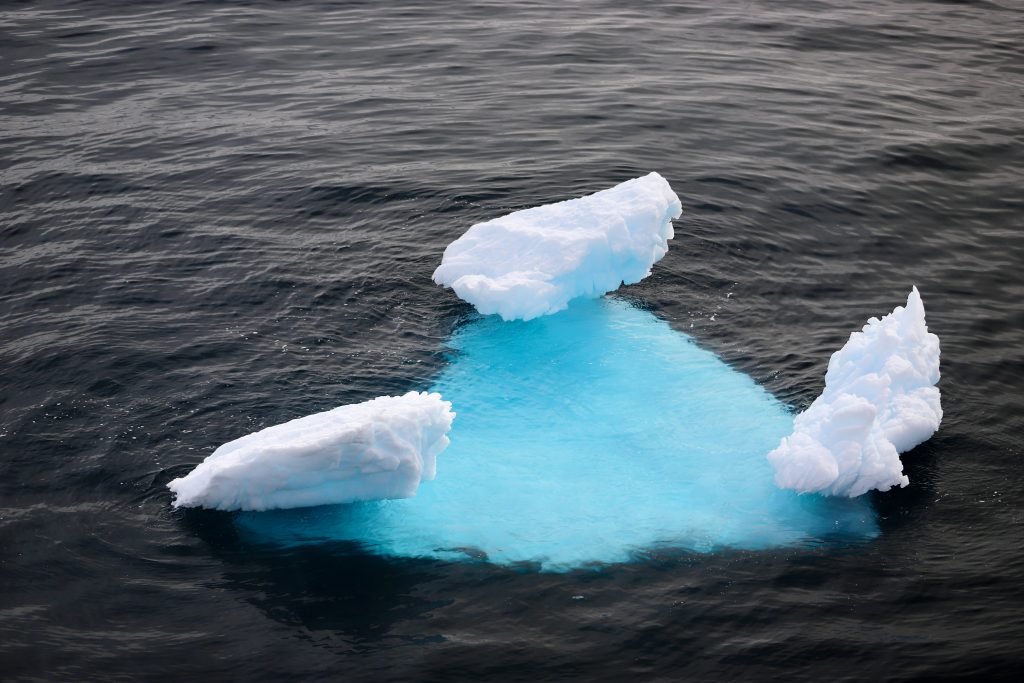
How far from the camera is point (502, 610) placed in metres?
10.7

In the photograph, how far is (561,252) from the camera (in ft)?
50.1

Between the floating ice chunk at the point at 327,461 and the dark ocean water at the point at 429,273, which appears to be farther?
the floating ice chunk at the point at 327,461

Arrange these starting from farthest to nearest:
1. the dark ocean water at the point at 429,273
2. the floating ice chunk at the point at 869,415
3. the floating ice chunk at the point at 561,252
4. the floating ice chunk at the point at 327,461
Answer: the floating ice chunk at the point at 561,252 → the floating ice chunk at the point at 869,415 → the floating ice chunk at the point at 327,461 → the dark ocean water at the point at 429,273

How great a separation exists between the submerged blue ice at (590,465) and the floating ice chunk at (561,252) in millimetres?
625

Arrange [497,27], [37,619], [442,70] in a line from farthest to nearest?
[497,27] → [442,70] → [37,619]

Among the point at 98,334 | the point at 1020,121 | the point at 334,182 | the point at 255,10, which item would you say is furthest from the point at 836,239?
the point at 255,10

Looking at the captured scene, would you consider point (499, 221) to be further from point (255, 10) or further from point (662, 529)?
point (255, 10)

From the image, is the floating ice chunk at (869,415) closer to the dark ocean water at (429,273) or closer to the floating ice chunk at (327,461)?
the dark ocean water at (429,273)

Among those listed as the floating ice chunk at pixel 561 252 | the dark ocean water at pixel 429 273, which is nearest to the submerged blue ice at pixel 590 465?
the dark ocean water at pixel 429 273

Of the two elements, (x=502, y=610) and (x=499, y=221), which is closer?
(x=502, y=610)

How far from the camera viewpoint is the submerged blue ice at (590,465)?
1177 centimetres

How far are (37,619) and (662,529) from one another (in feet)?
21.4

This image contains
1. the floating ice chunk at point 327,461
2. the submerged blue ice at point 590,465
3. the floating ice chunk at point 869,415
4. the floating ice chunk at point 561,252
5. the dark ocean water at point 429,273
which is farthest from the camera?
the floating ice chunk at point 561,252

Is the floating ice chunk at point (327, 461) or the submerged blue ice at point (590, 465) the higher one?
the floating ice chunk at point (327, 461)
